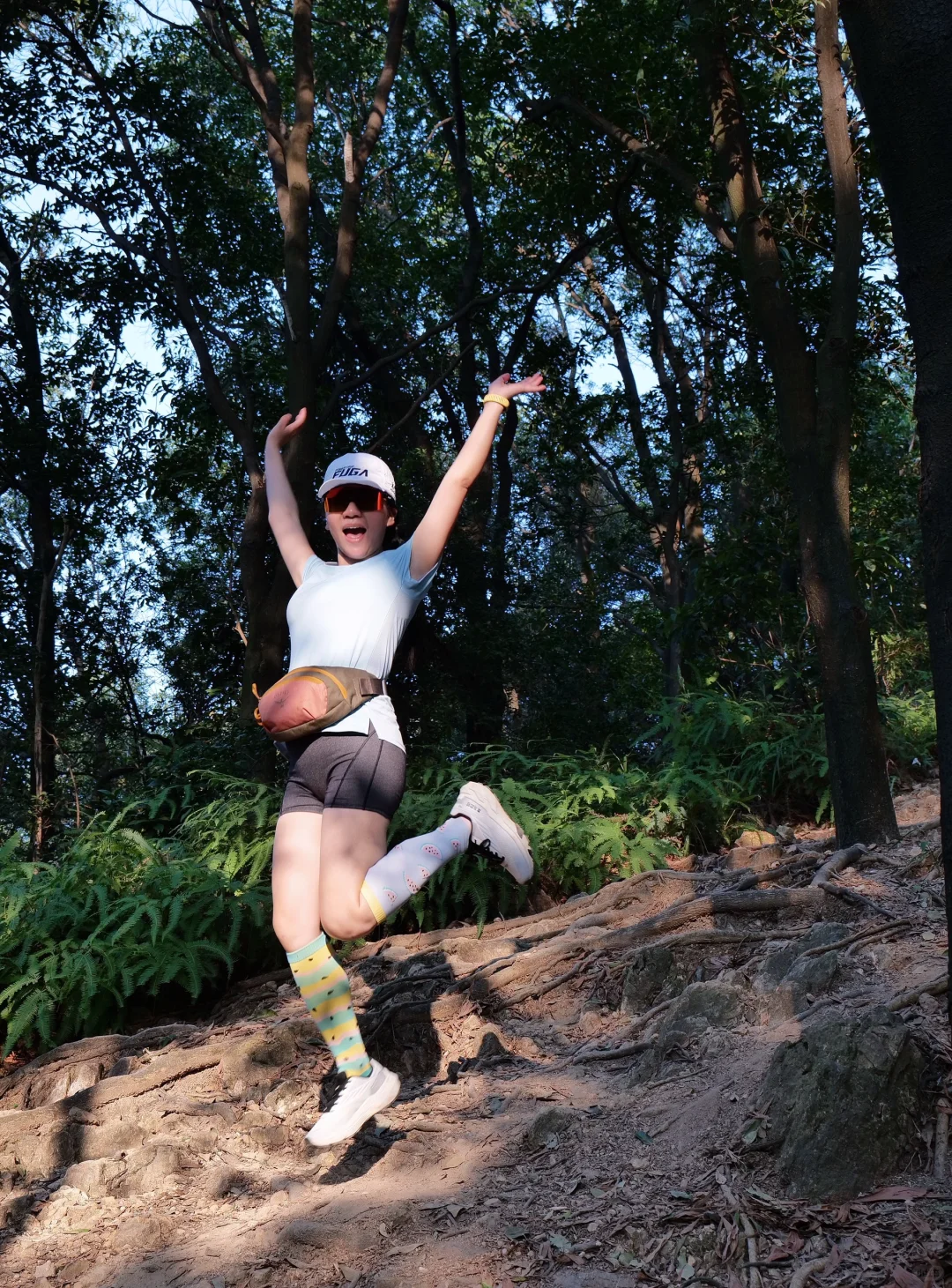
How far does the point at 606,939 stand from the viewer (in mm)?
4867

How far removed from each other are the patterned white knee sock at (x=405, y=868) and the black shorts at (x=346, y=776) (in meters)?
0.16

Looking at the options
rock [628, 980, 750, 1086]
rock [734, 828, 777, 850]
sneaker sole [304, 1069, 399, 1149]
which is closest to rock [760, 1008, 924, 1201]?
rock [628, 980, 750, 1086]

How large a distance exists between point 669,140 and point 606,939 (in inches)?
243

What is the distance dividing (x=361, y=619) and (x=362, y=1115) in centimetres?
155

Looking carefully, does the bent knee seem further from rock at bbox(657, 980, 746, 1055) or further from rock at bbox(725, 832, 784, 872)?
rock at bbox(725, 832, 784, 872)

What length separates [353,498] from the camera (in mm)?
3963

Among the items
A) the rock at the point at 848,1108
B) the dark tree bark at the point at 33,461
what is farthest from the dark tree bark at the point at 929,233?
the dark tree bark at the point at 33,461

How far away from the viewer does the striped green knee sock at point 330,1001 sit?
3434mm

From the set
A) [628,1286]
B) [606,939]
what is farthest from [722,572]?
[628,1286]

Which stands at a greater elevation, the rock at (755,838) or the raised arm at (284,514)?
the raised arm at (284,514)

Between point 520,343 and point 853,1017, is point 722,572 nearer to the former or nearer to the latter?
point 853,1017

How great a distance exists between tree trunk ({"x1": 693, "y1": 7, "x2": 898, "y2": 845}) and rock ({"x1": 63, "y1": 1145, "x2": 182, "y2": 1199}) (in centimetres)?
Result: 363

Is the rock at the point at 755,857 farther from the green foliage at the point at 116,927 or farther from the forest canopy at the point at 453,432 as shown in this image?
the green foliage at the point at 116,927

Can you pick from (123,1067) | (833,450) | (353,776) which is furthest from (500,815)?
(833,450)
